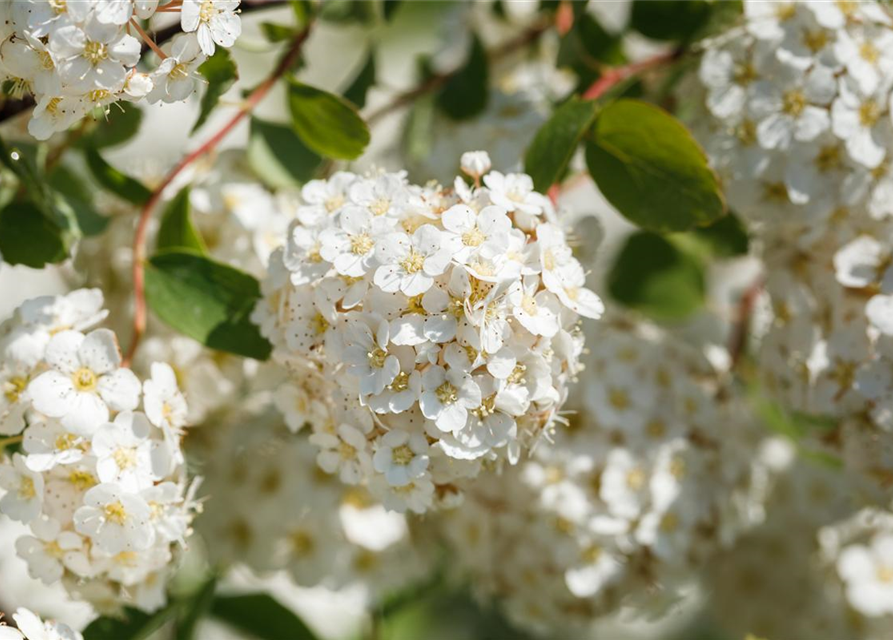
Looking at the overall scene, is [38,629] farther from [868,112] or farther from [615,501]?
[868,112]

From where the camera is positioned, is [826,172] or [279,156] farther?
[279,156]

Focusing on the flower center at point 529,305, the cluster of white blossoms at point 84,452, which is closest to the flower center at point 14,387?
the cluster of white blossoms at point 84,452

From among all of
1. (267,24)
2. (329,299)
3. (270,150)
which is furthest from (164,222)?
(329,299)

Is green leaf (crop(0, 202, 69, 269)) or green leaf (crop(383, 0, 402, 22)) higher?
green leaf (crop(0, 202, 69, 269))

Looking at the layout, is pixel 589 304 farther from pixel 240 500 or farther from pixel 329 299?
pixel 240 500

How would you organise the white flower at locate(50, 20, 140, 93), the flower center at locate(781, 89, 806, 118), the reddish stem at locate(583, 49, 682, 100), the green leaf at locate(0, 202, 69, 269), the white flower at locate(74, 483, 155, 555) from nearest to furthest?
the white flower at locate(50, 20, 140, 93)
the white flower at locate(74, 483, 155, 555)
the green leaf at locate(0, 202, 69, 269)
the flower center at locate(781, 89, 806, 118)
the reddish stem at locate(583, 49, 682, 100)

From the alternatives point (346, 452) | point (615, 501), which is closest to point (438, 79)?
point (615, 501)

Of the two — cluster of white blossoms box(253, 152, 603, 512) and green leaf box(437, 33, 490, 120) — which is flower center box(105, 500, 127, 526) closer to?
cluster of white blossoms box(253, 152, 603, 512)

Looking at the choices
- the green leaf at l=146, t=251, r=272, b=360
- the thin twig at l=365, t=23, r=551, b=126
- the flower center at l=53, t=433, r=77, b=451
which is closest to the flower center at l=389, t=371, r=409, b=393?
the green leaf at l=146, t=251, r=272, b=360
